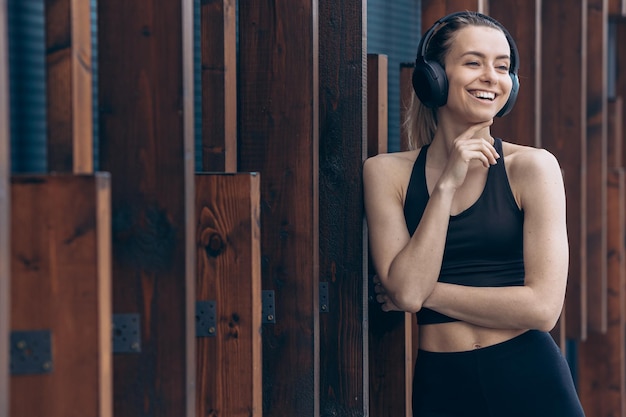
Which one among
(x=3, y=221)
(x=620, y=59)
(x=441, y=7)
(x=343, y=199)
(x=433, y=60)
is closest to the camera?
(x=3, y=221)

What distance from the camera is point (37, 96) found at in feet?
8.42

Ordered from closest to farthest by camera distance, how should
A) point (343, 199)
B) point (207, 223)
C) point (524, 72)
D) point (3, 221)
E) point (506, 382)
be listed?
point (3, 221) → point (207, 223) → point (506, 382) → point (343, 199) → point (524, 72)

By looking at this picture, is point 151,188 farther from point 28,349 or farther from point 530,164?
point 530,164

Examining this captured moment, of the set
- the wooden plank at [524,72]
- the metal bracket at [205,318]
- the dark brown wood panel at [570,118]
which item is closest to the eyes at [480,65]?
the metal bracket at [205,318]

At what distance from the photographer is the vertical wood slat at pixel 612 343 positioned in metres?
4.63

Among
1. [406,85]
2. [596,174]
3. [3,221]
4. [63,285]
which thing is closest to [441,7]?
[406,85]

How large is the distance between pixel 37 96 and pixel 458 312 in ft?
3.87

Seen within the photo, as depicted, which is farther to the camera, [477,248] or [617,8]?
[617,8]

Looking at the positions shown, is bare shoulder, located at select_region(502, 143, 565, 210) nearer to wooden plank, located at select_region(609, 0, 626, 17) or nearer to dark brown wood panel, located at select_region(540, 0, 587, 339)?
dark brown wood panel, located at select_region(540, 0, 587, 339)

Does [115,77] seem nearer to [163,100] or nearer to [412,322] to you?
[163,100]

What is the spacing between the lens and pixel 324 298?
8.45ft

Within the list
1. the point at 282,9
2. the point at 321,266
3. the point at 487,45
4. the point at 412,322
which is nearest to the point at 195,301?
the point at 321,266

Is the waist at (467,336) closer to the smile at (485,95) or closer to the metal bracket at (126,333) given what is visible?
the smile at (485,95)

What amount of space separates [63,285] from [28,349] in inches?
4.5
